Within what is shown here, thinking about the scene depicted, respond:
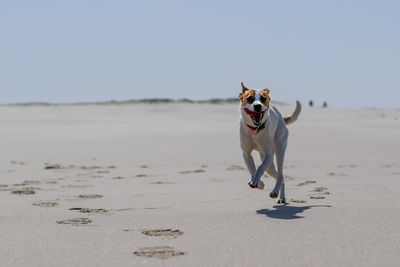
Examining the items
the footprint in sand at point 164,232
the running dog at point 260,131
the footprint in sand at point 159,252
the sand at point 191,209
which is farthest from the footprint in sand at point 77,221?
the running dog at point 260,131

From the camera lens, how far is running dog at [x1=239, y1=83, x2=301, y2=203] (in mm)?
5645

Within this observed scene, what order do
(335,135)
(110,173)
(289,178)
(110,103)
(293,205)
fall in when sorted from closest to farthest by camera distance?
(293,205) → (289,178) → (110,173) → (335,135) → (110,103)

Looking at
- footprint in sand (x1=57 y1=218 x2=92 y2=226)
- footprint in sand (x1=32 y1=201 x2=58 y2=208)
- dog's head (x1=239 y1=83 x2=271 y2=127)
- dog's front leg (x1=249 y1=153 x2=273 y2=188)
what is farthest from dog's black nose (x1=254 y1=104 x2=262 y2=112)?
footprint in sand (x1=32 y1=201 x2=58 y2=208)

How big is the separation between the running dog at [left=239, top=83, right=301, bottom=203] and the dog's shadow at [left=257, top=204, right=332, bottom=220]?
163mm

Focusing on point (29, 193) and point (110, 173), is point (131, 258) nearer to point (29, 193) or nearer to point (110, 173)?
point (29, 193)

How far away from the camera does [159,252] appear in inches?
150

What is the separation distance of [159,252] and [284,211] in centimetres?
199

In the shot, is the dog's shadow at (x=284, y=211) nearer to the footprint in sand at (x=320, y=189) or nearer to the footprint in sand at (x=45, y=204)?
the footprint in sand at (x=320, y=189)

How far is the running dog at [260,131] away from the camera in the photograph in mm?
5645

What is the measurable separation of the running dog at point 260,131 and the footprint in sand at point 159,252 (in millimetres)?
1756

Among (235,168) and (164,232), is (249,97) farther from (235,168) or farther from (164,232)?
(235,168)

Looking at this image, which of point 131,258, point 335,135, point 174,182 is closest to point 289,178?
point 174,182

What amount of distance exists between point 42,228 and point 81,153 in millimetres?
9456

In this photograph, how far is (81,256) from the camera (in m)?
3.71
